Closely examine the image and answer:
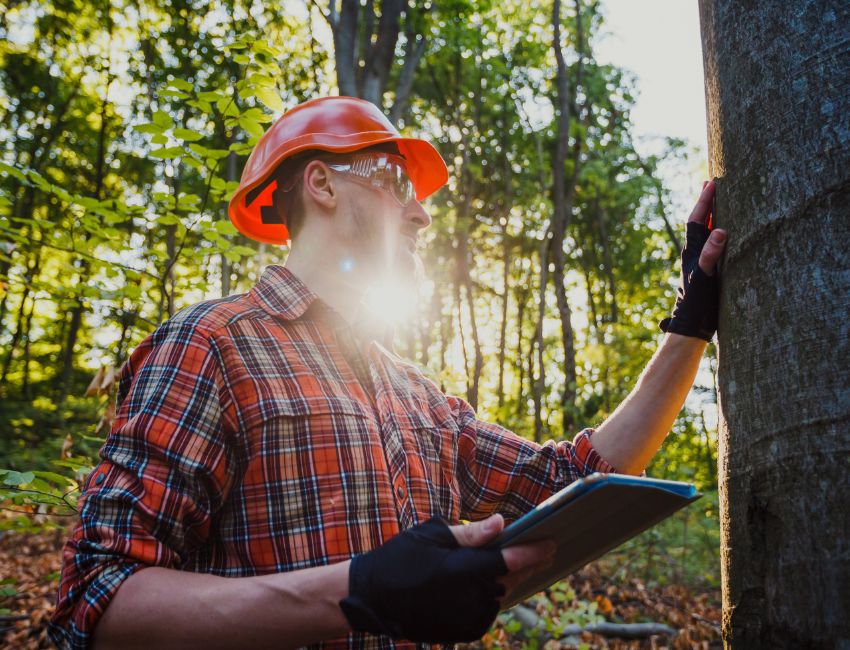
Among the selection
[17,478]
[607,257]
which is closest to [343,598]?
[17,478]

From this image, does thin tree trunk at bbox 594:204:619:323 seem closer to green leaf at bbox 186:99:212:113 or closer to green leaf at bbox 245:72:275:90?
green leaf at bbox 245:72:275:90

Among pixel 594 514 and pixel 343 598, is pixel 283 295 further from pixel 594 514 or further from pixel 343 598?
pixel 594 514

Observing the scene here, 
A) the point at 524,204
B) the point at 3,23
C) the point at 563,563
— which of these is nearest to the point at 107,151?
the point at 3,23

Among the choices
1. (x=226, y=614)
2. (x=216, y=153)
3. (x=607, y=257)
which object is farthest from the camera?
(x=607, y=257)

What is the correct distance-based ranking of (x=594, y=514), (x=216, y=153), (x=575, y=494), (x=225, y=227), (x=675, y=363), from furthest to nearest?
(x=225, y=227)
(x=216, y=153)
(x=675, y=363)
(x=594, y=514)
(x=575, y=494)

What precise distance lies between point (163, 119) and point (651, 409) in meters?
2.88

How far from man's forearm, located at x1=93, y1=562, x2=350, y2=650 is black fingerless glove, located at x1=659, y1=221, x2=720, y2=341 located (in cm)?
119

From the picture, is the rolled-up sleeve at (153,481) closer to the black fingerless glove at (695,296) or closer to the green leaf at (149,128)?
the black fingerless glove at (695,296)

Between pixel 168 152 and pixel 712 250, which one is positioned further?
pixel 168 152

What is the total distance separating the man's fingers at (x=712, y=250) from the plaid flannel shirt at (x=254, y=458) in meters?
0.82

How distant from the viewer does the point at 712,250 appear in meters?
1.44

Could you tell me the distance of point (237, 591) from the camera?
1263 mm

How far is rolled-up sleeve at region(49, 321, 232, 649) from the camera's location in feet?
4.12

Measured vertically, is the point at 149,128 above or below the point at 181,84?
below
